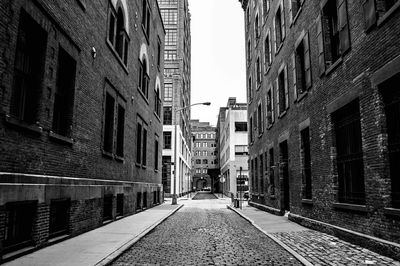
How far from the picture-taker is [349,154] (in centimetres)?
1008

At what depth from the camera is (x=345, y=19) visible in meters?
10.1

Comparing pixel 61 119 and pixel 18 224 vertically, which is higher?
pixel 61 119

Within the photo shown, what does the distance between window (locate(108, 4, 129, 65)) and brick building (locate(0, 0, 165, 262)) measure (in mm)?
43

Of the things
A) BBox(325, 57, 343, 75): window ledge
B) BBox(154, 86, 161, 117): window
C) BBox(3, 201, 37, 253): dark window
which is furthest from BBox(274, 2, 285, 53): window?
BBox(3, 201, 37, 253): dark window

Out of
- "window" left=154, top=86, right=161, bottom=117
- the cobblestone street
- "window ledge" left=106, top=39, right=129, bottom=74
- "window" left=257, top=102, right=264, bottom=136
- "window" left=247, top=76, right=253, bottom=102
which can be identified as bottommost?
the cobblestone street

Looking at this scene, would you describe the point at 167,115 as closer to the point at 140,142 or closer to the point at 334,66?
the point at 140,142

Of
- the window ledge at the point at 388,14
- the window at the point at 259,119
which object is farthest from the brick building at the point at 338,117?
the window at the point at 259,119

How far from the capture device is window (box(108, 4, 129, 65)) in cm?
1512

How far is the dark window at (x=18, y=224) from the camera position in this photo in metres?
7.02

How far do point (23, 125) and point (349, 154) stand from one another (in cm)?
851

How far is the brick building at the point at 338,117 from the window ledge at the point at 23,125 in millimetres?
7859

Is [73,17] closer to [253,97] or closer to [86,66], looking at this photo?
[86,66]

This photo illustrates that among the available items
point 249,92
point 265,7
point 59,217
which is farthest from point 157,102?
point 59,217

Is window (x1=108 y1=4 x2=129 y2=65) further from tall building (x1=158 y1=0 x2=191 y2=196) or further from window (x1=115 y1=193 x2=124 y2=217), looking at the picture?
tall building (x1=158 y1=0 x2=191 y2=196)
